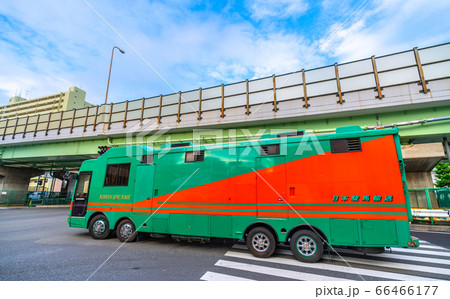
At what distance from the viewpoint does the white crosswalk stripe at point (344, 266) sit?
465 centimetres

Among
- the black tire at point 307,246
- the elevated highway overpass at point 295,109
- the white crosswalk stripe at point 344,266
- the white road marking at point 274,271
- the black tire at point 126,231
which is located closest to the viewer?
the white road marking at point 274,271

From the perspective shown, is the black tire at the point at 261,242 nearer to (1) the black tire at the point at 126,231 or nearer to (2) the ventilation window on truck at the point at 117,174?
(1) the black tire at the point at 126,231

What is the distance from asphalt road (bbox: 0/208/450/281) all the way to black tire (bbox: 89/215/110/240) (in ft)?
2.60

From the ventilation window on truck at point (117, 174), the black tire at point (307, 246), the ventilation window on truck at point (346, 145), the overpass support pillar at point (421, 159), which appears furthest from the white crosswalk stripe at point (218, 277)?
the overpass support pillar at point (421, 159)

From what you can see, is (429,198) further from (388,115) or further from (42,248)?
(42,248)

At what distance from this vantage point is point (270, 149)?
21.3ft

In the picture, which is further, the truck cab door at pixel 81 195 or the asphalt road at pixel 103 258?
the truck cab door at pixel 81 195

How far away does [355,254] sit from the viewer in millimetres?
6395

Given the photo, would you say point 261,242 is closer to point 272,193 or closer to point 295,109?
point 272,193

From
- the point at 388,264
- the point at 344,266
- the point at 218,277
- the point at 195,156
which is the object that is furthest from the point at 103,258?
the point at 388,264

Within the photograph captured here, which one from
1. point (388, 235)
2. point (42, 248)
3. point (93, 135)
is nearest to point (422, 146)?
point (388, 235)

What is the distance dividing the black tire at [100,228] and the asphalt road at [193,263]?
79 centimetres

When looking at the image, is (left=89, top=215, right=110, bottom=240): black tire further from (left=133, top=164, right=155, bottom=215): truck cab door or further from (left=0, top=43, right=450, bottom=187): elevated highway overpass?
(left=0, top=43, right=450, bottom=187): elevated highway overpass

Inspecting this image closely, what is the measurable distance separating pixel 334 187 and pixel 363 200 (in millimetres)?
753
